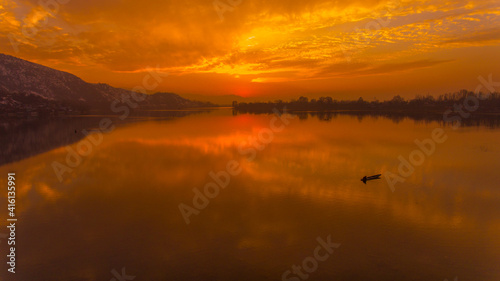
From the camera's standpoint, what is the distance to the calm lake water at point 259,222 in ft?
47.0

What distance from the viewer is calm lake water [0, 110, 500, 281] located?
564 inches

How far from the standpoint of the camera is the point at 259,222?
19.2 meters

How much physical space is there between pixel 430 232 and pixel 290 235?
27.4 feet

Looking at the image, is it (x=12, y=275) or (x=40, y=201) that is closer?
(x=12, y=275)

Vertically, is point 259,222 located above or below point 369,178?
below

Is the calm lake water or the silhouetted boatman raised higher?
the silhouetted boatman

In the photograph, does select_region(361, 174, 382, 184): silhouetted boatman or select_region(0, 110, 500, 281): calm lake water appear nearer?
select_region(0, 110, 500, 281): calm lake water

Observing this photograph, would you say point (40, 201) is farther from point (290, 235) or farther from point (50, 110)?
point (50, 110)

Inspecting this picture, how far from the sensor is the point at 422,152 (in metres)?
44.2

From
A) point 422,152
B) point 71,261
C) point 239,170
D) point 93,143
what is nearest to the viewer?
point 71,261

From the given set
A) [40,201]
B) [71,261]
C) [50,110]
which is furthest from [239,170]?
[50,110]

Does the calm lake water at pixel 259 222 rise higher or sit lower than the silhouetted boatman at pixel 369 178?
lower

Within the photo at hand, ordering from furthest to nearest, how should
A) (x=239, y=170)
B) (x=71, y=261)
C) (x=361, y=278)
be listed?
(x=239, y=170), (x=71, y=261), (x=361, y=278)

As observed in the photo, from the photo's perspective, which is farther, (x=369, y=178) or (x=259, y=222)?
(x=369, y=178)
